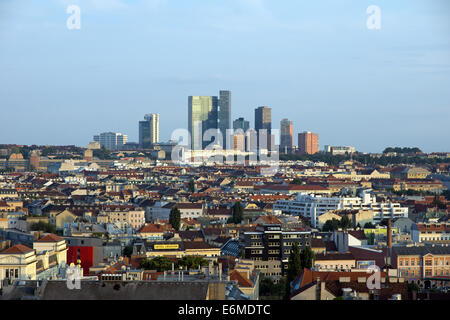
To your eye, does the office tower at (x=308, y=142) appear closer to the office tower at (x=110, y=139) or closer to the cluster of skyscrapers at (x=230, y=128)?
the cluster of skyscrapers at (x=230, y=128)

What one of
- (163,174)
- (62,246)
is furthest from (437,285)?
(163,174)

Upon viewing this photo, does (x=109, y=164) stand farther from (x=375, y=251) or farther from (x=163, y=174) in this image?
(x=375, y=251)

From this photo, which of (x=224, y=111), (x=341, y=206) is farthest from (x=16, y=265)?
(x=224, y=111)

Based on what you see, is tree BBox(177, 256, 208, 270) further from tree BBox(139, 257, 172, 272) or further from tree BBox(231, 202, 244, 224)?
tree BBox(231, 202, 244, 224)

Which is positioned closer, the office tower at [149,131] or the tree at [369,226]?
the tree at [369,226]

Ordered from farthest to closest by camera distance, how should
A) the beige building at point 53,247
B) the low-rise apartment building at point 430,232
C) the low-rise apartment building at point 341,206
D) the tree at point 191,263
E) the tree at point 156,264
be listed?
the low-rise apartment building at point 341,206, the low-rise apartment building at point 430,232, the beige building at point 53,247, the tree at point 191,263, the tree at point 156,264

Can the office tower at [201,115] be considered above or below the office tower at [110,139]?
above
